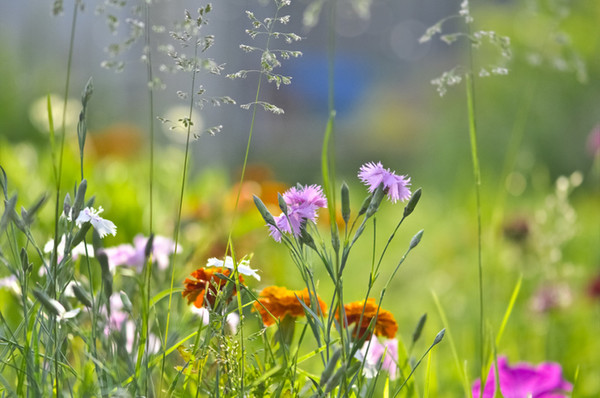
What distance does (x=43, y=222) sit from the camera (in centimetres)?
167

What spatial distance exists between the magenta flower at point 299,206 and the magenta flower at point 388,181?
0.04 m

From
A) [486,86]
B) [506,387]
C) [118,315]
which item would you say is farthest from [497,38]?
[486,86]

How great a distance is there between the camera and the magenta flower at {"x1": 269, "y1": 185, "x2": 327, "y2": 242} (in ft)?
1.98

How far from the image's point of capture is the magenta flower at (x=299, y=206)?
23.8 inches

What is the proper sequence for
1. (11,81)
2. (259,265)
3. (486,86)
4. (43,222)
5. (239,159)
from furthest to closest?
(239,159), (486,86), (11,81), (259,265), (43,222)

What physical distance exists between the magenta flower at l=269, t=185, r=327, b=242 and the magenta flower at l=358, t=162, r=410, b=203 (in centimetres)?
4

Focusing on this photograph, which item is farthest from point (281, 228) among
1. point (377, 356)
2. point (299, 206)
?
point (377, 356)

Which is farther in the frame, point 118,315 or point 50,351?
point 118,315

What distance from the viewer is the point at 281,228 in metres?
0.63

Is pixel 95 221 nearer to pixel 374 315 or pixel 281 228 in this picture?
pixel 281 228

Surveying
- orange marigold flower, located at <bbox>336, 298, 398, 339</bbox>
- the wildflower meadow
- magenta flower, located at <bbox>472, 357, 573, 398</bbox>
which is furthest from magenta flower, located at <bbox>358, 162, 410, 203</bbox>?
magenta flower, located at <bbox>472, 357, 573, 398</bbox>

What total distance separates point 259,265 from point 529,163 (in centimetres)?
80

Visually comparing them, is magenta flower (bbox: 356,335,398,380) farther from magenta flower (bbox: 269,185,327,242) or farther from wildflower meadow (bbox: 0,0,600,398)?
magenta flower (bbox: 269,185,327,242)

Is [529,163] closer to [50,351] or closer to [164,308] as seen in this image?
[164,308]
